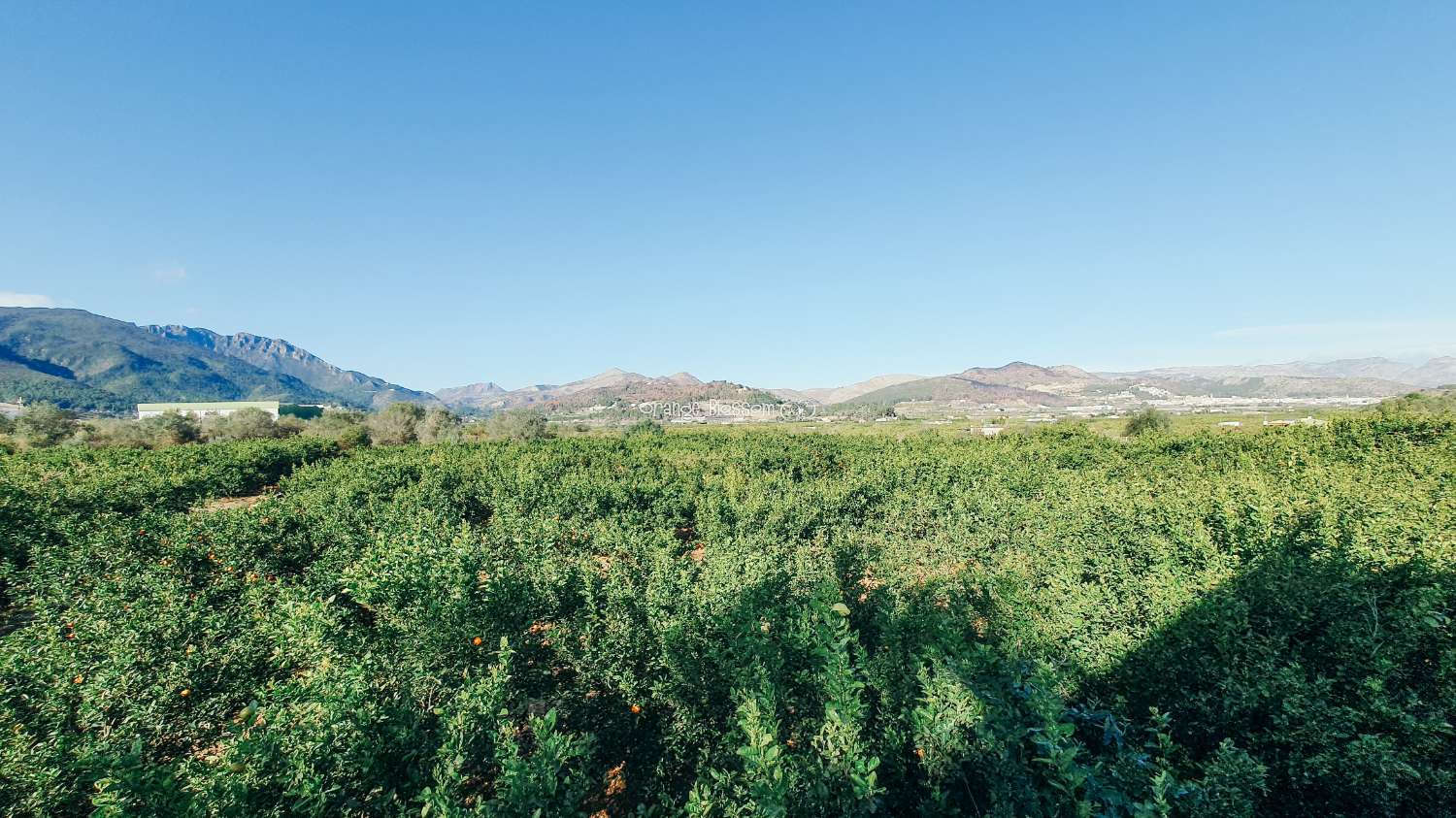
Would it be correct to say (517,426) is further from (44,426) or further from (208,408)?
(208,408)

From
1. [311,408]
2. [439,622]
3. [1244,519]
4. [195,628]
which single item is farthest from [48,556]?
[311,408]

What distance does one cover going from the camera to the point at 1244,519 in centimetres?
868

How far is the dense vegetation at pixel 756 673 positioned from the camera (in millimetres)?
3697

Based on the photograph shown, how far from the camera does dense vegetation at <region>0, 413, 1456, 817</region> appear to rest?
12.1 feet

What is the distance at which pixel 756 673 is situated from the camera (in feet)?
16.2

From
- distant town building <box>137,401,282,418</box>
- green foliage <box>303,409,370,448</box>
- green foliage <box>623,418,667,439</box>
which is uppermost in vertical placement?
distant town building <box>137,401,282,418</box>

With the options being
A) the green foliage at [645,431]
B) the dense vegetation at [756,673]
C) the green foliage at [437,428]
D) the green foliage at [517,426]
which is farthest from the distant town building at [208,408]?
the dense vegetation at [756,673]

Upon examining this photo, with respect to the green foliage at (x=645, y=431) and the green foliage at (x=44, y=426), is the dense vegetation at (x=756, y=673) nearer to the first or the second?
the green foliage at (x=645, y=431)

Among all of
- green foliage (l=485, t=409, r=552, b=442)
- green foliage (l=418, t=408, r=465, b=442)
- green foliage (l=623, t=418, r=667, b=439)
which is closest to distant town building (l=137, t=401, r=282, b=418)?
green foliage (l=418, t=408, r=465, b=442)

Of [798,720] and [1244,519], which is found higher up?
[1244,519]

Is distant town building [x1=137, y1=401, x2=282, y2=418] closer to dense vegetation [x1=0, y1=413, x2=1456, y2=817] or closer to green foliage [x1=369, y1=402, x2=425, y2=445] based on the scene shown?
green foliage [x1=369, y1=402, x2=425, y2=445]

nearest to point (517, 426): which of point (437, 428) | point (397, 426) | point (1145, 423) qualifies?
point (437, 428)

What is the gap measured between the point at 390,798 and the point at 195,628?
161 inches

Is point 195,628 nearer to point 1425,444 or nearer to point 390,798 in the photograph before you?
point 390,798
